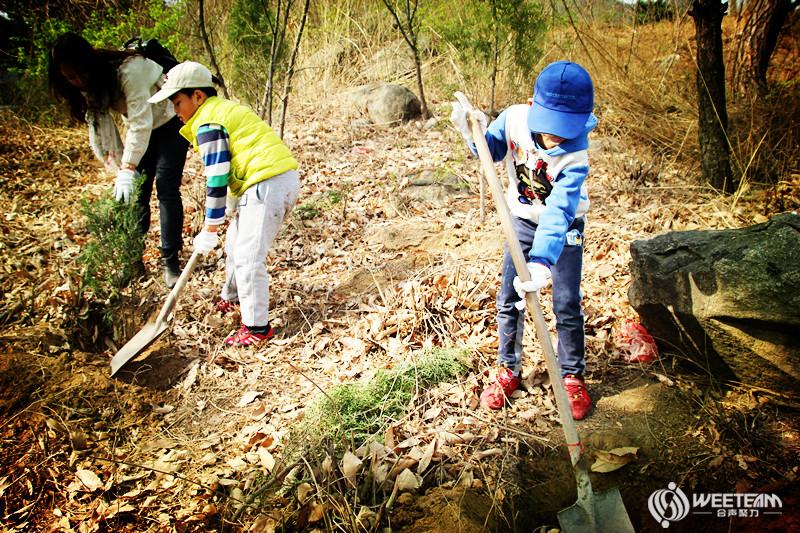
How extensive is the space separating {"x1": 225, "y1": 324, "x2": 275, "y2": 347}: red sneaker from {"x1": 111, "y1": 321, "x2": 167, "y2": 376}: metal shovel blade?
441mm

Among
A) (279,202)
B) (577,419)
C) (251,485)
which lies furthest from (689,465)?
(279,202)

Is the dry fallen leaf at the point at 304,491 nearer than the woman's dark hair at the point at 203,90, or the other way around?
the dry fallen leaf at the point at 304,491

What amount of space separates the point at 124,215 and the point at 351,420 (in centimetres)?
201

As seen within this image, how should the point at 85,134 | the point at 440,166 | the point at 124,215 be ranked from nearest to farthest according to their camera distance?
the point at 124,215
the point at 440,166
the point at 85,134

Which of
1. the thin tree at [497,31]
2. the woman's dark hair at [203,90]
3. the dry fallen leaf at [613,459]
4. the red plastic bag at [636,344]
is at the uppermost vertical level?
Answer: the thin tree at [497,31]

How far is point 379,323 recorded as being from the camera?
345 cm

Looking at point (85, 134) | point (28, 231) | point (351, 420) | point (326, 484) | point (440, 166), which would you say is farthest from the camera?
point (85, 134)

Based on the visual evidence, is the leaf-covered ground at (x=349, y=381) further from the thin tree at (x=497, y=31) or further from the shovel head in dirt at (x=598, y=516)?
the thin tree at (x=497, y=31)

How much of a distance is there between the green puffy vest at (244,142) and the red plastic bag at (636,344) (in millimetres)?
2411

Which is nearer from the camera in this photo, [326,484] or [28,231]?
[326,484]

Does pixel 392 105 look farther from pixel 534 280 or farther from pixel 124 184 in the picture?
pixel 534 280

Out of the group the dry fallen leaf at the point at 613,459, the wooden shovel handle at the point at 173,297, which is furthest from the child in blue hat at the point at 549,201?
the wooden shovel handle at the point at 173,297

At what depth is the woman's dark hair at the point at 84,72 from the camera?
10.7ft

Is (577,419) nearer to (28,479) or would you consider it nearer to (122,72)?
(28,479)
